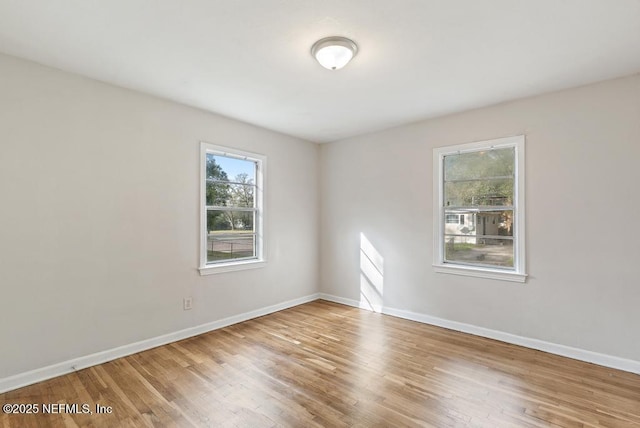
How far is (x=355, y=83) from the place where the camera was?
2.98 meters

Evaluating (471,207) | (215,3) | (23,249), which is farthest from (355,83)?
(23,249)

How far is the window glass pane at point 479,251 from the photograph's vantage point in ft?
11.5

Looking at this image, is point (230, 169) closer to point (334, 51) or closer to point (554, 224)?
point (334, 51)

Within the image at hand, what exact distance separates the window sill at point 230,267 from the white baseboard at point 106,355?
608mm

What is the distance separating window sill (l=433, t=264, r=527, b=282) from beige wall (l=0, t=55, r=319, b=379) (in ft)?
8.71

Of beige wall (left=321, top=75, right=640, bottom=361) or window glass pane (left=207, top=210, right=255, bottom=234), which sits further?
window glass pane (left=207, top=210, right=255, bottom=234)

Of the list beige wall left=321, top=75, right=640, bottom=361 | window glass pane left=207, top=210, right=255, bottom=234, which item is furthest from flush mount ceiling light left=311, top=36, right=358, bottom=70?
window glass pane left=207, top=210, right=255, bottom=234

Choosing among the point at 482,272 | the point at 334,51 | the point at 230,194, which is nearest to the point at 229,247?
the point at 230,194

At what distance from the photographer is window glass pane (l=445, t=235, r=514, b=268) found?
3506mm

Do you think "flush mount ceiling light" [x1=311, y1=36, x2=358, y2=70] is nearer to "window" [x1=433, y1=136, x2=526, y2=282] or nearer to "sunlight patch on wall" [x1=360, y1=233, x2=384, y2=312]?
"window" [x1=433, y1=136, x2=526, y2=282]

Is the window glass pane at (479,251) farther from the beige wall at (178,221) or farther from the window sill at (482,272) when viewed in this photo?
the beige wall at (178,221)

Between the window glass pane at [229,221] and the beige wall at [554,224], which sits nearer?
the beige wall at [554,224]

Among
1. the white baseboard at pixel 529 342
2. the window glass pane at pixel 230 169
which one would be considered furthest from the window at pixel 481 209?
the window glass pane at pixel 230 169

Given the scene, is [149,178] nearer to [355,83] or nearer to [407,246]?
[355,83]
